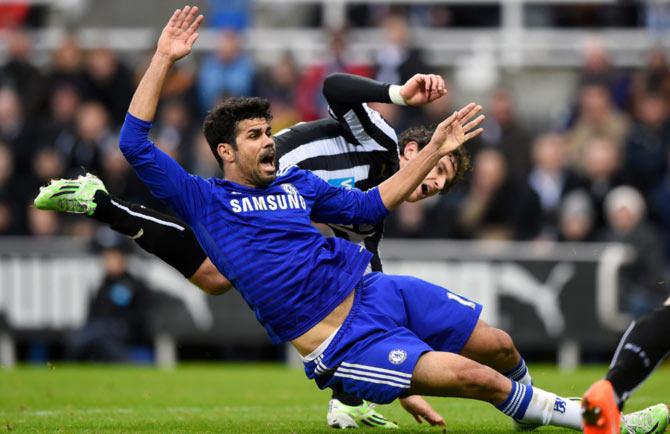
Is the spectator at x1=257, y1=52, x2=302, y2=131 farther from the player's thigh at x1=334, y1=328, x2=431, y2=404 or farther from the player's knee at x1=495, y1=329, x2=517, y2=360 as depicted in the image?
the player's thigh at x1=334, y1=328, x2=431, y2=404

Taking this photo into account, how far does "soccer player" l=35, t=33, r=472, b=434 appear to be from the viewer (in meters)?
8.63

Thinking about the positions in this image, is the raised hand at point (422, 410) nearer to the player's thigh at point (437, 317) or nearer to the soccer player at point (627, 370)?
the player's thigh at point (437, 317)

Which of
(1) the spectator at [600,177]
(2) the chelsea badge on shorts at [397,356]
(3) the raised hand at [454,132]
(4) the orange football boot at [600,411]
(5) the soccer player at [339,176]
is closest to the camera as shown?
(4) the orange football boot at [600,411]

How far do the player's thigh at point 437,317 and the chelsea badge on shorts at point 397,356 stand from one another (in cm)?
48

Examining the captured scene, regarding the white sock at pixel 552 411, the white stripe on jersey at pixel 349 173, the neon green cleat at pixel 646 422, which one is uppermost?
the white stripe on jersey at pixel 349 173

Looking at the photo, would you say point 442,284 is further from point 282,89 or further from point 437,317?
point 437,317

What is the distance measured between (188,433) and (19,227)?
937 centimetres

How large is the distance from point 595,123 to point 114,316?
6.80m

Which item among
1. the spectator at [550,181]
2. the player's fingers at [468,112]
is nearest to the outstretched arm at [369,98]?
the player's fingers at [468,112]

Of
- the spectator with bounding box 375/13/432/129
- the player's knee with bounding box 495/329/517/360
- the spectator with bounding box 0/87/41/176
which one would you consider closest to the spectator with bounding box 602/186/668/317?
the spectator with bounding box 375/13/432/129

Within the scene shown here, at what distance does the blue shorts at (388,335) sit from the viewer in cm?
738

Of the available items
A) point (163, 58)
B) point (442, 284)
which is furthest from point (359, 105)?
point (442, 284)

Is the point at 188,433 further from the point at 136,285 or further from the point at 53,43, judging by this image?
the point at 53,43

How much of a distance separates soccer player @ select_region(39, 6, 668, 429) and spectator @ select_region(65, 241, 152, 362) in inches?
326
